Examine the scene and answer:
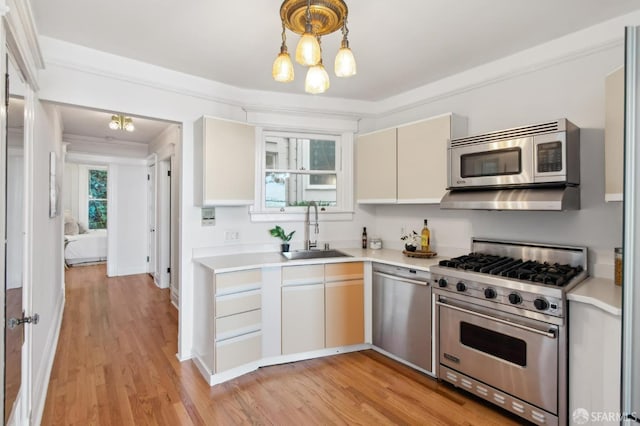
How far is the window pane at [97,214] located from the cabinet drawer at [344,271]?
8191 millimetres

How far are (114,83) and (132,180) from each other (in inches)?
166

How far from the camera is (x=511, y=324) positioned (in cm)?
215

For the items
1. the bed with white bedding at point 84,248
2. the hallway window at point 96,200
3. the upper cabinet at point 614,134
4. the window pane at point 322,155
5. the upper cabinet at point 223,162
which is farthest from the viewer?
the hallway window at point 96,200

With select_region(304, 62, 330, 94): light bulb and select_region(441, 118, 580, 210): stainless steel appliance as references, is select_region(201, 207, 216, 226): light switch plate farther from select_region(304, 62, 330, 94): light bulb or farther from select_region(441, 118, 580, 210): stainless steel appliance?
select_region(441, 118, 580, 210): stainless steel appliance

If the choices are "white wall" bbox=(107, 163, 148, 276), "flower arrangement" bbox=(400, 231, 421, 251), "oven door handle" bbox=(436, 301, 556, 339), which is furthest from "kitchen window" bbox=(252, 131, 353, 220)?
"white wall" bbox=(107, 163, 148, 276)

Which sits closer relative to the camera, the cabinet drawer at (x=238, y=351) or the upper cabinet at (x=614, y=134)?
the upper cabinet at (x=614, y=134)

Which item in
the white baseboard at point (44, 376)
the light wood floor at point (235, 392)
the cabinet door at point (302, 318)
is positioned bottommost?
the light wood floor at point (235, 392)

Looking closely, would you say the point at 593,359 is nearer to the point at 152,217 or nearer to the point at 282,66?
the point at 282,66

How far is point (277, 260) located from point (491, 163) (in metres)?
1.91

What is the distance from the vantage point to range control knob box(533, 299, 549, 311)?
6.47 feet

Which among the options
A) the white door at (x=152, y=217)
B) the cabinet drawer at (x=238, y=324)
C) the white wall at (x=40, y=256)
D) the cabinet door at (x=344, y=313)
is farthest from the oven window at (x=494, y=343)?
the white door at (x=152, y=217)

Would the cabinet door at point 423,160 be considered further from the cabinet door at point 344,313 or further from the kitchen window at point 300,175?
the cabinet door at point 344,313

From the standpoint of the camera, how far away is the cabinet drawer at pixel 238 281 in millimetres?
2624

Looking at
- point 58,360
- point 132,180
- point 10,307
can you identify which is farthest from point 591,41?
point 132,180
